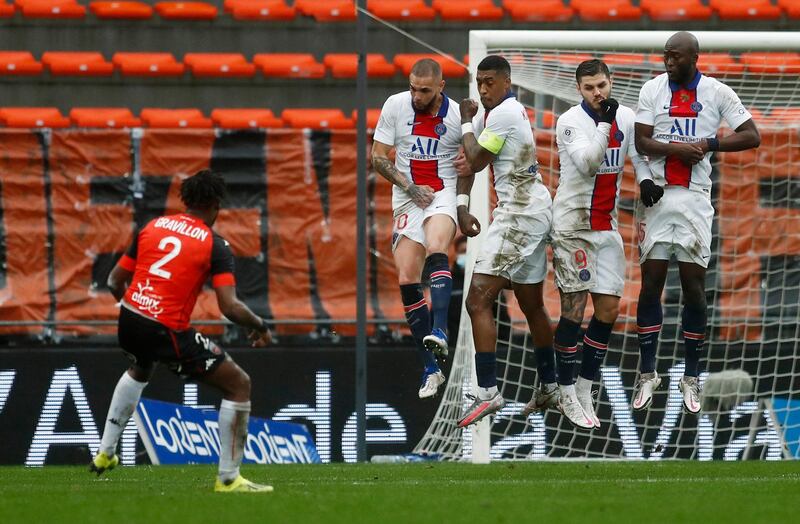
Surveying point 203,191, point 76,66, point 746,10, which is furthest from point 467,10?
point 203,191

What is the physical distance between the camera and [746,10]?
17234 mm

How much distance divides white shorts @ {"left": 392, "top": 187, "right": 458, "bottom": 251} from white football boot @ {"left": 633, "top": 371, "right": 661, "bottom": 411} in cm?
187

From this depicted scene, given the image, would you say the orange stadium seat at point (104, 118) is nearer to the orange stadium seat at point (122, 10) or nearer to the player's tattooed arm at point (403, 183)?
the orange stadium seat at point (122, 10)

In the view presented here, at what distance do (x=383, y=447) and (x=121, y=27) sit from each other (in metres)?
7.38

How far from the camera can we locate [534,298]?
10336 millimetres

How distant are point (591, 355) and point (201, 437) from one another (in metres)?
3.71

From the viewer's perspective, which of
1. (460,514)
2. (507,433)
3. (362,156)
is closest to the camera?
(460,514)

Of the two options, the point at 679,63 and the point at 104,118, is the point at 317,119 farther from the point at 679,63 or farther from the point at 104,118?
the point at 679,63

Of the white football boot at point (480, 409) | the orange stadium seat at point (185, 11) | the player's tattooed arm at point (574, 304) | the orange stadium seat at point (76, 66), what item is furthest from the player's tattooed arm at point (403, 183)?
the orange stadium seat at point (185, 11)

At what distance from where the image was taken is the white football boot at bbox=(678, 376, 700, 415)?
10000 millimetres

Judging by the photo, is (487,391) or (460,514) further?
(487,391)

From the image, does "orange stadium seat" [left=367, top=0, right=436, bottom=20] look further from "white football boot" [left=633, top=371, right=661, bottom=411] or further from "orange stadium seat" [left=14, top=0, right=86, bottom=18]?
"white football boot" [left=633, top=371, right=661, bottom=411]

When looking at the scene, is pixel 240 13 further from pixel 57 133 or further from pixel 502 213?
pixel 502 213

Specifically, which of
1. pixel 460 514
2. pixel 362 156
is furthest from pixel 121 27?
pixel 460 514
